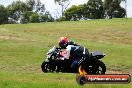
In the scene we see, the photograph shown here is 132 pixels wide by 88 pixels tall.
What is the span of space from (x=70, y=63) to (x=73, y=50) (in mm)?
1337

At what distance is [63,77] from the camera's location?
2030cm

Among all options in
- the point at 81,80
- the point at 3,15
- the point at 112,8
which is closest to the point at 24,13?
the point at 3,15

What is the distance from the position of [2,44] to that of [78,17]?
314 ft

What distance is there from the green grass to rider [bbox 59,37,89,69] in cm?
84

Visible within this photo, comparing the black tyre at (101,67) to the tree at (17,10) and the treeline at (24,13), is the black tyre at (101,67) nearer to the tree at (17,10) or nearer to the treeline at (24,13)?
the treeline at (24,13)

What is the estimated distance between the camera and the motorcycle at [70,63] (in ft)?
66.9

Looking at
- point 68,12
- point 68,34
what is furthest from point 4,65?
point 68,12

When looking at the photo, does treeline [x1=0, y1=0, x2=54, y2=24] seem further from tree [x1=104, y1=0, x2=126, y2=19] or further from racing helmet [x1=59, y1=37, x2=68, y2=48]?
racing helmet [x1=59, y1=37, x2=68, y2=48]

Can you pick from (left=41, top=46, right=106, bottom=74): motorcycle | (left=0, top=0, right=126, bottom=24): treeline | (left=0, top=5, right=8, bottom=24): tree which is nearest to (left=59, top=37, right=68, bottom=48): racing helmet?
(left=41, top=46, right=106, bottom=74): motorcycle

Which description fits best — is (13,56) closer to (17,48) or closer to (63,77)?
(17,48)

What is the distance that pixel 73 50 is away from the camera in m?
20.1

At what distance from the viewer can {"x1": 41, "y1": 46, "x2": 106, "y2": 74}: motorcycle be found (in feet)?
66.9

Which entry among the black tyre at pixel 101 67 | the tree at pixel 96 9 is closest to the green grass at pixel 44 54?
the black tyre at pixel 101 67

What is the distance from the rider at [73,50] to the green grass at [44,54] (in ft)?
2.75
